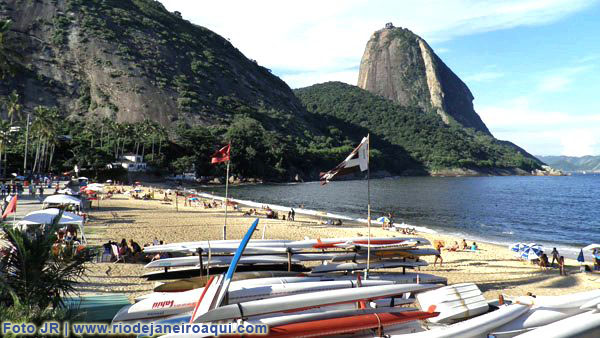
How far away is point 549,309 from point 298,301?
219 inches

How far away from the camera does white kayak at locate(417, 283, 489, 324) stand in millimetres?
8914

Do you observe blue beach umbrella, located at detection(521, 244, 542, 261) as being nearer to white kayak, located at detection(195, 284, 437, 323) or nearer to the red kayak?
white kayak, located at detection(195, 284, 437, 323)

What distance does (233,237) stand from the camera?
2584cm

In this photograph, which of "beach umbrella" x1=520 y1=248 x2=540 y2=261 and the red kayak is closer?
the red kayak

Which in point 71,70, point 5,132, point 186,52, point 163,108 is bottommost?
point 5,132

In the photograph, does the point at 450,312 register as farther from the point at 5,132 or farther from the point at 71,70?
the point at 71,70

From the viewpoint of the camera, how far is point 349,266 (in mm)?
13820

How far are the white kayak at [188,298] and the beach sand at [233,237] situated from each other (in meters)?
3.46

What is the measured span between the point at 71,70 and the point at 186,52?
43.3m

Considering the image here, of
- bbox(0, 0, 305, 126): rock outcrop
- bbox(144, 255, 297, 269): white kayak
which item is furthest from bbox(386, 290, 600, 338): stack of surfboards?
bbox(0, 0, 305, 126): rock outcrop

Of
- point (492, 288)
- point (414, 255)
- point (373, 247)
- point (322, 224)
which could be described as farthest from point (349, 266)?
point (322, 224)

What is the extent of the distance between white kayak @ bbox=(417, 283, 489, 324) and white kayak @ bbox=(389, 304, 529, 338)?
1.66 ft

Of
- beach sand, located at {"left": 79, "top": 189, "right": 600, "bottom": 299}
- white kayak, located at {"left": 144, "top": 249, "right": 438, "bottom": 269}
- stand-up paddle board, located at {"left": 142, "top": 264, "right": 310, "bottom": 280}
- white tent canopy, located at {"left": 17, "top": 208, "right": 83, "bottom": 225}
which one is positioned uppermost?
white tent canopy, located at {"left": 17, "top": 208, "right": 83, "bottom": 225}

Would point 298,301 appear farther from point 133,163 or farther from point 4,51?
point 133,163
